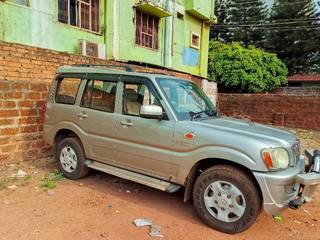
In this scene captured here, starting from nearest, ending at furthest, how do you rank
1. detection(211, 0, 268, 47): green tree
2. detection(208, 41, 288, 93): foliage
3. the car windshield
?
the car windshield < detection(208, 41, 288, 93): foliage < detection(211, 0, 268, 47): green tree

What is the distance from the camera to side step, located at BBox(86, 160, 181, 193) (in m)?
4.58

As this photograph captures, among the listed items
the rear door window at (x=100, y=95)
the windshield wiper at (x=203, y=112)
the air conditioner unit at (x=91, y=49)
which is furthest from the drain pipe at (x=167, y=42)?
the windshield wiper at (x=203, y=112)

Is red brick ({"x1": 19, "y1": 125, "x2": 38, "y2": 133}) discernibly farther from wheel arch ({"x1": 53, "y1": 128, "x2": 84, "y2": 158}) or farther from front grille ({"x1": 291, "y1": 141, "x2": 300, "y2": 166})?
front grille ({"x1": 291, "y1": 141, "x2": 300, "y2": 166})

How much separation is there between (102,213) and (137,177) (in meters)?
0.72

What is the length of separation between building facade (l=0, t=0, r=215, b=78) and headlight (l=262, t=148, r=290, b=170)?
856cm

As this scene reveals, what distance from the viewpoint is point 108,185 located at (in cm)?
566

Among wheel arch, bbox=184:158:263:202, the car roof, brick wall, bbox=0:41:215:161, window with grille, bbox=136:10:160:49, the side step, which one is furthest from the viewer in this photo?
window with grille, bbox=136:10:160:49

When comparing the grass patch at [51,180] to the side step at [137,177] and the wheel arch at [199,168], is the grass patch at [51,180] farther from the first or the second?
the wheel arch at [199,168]

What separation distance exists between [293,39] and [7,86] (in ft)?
115

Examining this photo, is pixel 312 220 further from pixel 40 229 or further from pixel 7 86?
pixel 7 86

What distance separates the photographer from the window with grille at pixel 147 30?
1515 centimetres

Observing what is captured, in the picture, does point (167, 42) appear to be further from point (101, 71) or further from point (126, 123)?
point (126, 123)

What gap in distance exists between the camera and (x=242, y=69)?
24984mm

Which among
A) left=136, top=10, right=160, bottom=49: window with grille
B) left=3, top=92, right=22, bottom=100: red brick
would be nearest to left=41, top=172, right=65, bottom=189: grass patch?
left=3, top=92, right=22, bottom=100: red brick
